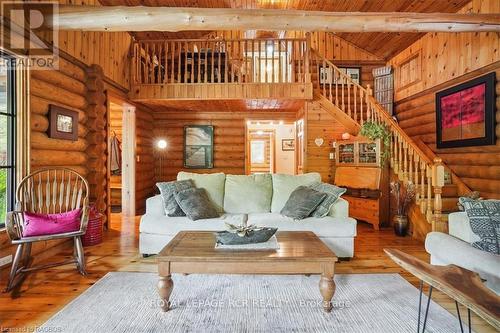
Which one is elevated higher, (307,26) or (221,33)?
(221,33)

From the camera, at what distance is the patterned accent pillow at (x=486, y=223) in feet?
5.94

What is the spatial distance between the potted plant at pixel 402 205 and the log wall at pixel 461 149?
2.84ft

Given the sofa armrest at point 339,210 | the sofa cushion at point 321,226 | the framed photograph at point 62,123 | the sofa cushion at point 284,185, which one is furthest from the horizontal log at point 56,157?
the sofa armrest at point 339,210

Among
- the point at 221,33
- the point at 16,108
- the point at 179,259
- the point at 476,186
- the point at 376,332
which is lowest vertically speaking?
the point at 376,332

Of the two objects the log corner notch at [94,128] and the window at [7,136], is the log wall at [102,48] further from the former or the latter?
the window at [7,136]

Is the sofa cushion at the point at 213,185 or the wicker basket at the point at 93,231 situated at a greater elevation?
the sofa cushion at the point at 213,185

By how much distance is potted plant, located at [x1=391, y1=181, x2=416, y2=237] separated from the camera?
4.21 metres

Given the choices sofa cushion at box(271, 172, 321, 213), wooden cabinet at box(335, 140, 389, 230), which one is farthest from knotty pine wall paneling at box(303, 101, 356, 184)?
sofa cushion at box(271, 172, 321, 213)

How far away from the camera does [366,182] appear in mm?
4988

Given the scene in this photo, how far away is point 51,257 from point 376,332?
11.5 feet

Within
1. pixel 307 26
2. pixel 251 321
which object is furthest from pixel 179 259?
pixel 307 26

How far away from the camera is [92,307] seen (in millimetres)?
2150

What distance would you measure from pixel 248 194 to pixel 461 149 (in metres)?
3.38

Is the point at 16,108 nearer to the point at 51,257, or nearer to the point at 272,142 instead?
the point at 51,257
